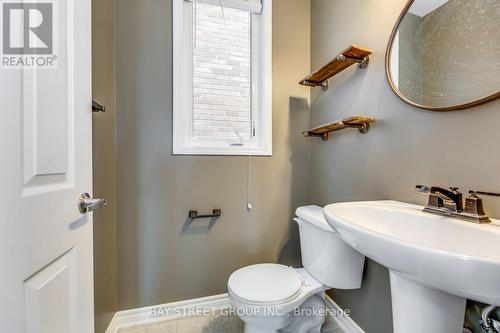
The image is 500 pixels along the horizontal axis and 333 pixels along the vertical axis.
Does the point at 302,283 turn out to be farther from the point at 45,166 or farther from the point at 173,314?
the point at 45,166

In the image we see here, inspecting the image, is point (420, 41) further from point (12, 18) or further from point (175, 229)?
point (175, 229)

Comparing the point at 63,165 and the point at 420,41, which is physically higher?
the point at 420,41

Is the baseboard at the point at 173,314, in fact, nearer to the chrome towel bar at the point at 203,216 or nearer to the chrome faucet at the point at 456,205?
the chrome towel bar at the point at 203,216

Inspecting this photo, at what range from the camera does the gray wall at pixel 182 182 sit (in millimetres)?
1352

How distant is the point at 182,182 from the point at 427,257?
129 cm

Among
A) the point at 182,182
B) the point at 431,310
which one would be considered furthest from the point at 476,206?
the point at 182,182

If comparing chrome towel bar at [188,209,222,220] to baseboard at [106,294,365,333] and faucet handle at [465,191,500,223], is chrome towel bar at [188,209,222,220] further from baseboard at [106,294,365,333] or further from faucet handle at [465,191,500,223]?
faucet handle at [465,191,500,223]

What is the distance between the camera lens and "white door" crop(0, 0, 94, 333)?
417 mm

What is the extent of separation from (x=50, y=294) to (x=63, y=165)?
0.33 m

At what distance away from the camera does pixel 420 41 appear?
0.91 meters

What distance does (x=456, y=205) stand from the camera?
715 millimetres

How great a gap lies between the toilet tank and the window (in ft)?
2.15

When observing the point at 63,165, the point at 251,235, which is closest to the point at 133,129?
the point at 63,165

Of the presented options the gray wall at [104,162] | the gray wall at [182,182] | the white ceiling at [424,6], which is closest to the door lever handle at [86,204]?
the gray wall at [104,162]
